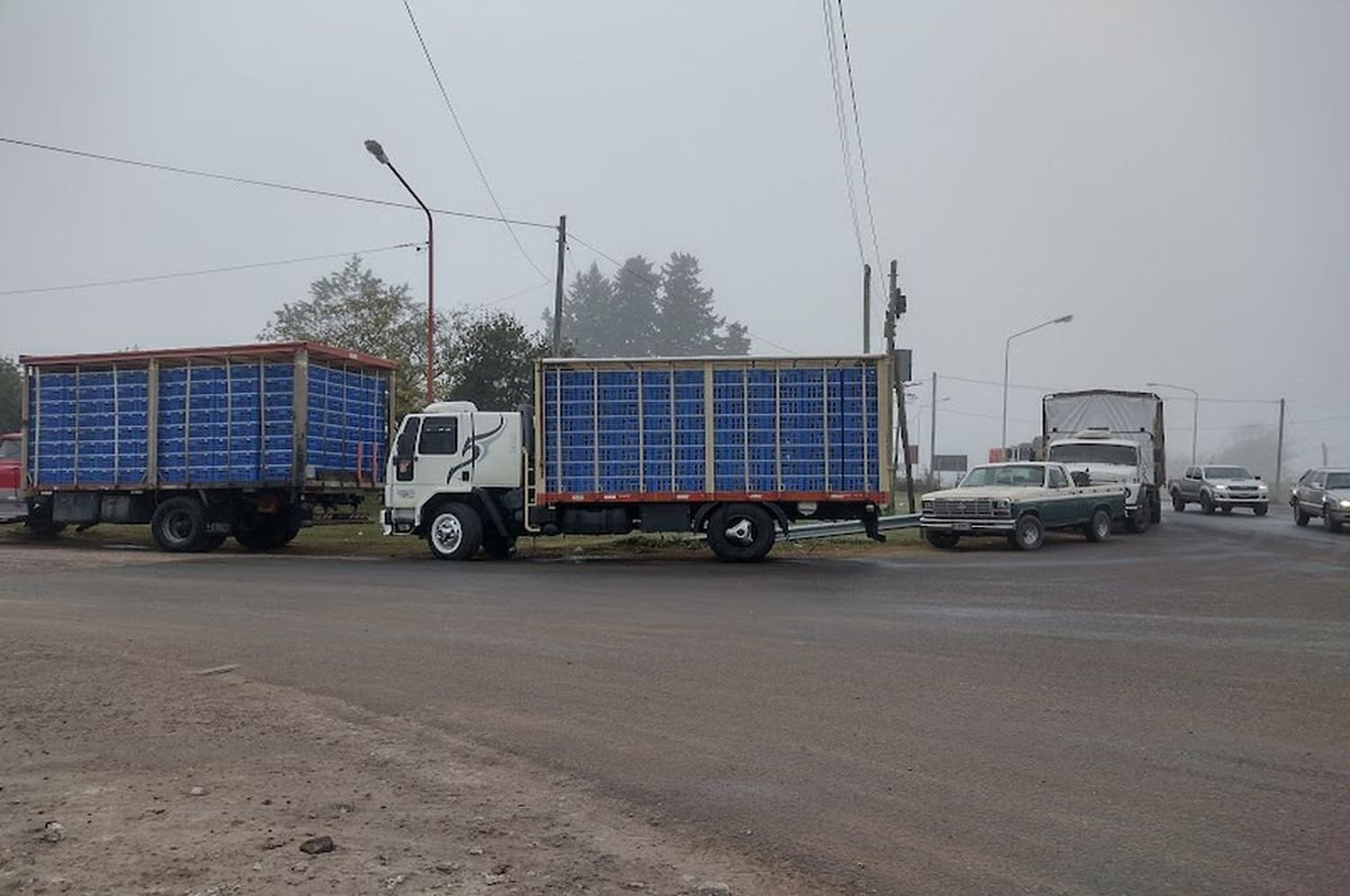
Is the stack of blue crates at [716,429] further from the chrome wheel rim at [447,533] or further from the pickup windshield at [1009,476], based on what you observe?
the pickup windshield at [1009,476]

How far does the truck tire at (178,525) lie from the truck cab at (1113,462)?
1845cm

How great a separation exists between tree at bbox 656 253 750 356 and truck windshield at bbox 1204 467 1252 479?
5412cm

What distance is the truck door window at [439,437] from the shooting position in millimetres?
18422

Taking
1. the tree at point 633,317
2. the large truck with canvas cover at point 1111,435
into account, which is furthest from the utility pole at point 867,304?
the tree at point 633,317

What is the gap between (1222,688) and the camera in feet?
26.2

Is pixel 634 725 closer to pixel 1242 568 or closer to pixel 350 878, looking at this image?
pixel 350 878

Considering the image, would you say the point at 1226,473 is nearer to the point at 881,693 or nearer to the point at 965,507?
the point at 965,507

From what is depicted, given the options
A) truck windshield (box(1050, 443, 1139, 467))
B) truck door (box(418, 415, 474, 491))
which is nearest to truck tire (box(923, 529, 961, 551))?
truck windshield (box(1050, 443, 1139, 467))

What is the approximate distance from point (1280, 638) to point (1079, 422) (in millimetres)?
20061

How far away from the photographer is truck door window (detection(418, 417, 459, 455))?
18.4 meters

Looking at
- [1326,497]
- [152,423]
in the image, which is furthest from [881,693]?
[1326,497]

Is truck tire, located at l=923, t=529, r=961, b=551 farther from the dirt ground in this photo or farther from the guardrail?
the dirt ground

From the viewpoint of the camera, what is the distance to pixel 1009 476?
22359mm

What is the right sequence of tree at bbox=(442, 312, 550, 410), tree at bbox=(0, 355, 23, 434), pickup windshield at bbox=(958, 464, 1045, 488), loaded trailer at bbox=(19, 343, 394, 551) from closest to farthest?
loaded trailer at bbox=(19, 343, 394, 551)
pickup windshield at bbox=(958, 464, 1045, 488)
tree at bbox=(442, 312, 550, 410)
tree at bbox=(0, 355, 23, 434)
